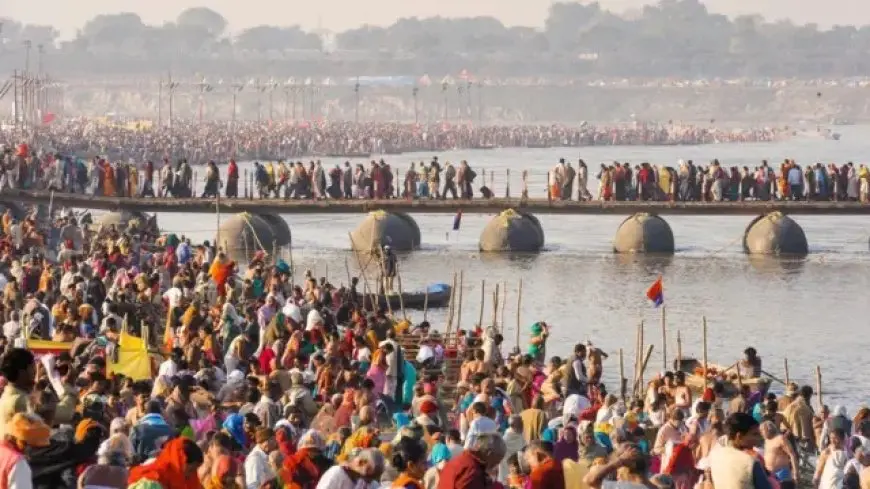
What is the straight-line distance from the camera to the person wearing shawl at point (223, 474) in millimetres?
16328

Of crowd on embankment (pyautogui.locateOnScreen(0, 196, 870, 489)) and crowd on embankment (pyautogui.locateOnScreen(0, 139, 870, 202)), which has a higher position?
crowd on embankment (pyautogui.locateOnScreen(0, 139, 870, 202))

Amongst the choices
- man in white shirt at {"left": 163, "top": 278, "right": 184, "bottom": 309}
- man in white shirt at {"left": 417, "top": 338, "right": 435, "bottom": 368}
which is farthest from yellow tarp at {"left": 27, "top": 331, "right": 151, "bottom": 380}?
man in white shirt at {"left": 417, "top": 338, "right": 435, "bottom": 368}

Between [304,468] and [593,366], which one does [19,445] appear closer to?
[304,468]

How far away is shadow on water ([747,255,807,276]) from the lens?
6159 centimetres

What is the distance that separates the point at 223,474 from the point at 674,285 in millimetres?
43604

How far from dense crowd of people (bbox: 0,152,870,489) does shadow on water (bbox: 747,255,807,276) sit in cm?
2611

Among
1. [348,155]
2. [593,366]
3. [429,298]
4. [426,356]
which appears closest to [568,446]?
[593,366]

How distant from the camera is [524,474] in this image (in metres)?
16.9

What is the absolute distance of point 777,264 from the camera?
62.4 metres

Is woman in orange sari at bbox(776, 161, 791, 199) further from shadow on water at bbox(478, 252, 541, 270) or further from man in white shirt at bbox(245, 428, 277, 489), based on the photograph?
man in white shirt at bbox(245, 428, 277, 489)

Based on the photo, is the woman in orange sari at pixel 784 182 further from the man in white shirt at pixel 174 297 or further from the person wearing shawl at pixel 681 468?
the person wearing shawl at pixel 681 468

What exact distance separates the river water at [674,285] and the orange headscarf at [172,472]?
80.0 feet

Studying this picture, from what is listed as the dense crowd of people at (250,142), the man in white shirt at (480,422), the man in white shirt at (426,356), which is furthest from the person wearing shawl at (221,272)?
the dense crowd of people at (250,142)

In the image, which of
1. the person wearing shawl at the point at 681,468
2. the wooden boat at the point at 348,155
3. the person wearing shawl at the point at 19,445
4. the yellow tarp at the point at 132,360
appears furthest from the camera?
the wooden boat at the point at 348,155
